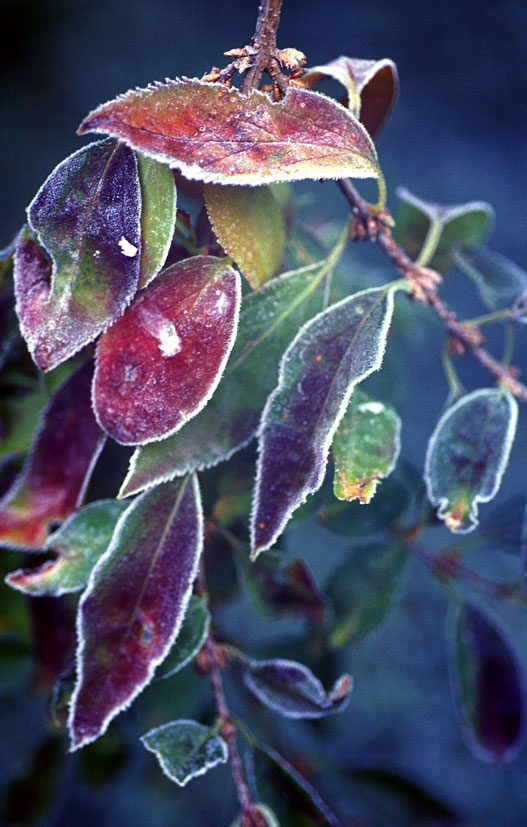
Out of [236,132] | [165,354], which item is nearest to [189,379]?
[165,354]

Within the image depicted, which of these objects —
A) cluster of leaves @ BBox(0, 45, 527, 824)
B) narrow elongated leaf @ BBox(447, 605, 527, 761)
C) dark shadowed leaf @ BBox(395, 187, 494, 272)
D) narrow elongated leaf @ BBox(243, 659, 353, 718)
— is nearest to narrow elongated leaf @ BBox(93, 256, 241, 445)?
cluster of leaves @ BBox(0, 45, 527, 824)

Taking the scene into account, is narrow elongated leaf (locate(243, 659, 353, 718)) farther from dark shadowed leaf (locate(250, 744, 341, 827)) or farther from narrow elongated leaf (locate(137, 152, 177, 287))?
narrow elongated leaf (locate(137, 152, 177, 287))

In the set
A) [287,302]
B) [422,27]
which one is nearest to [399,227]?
[287,302]

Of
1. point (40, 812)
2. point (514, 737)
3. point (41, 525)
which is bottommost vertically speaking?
point (40, 812)

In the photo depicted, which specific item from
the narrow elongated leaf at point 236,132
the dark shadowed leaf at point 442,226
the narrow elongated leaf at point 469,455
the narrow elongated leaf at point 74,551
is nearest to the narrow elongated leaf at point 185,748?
the narrow elongated leaf at point 74,551

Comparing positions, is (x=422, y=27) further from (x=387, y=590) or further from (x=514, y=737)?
(x=514, y=737)

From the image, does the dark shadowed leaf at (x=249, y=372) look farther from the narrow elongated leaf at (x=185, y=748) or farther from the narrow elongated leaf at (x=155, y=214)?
the narrow elongated leaf at (x=185, y=748)

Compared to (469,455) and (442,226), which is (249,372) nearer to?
(469,455)
